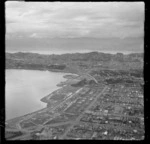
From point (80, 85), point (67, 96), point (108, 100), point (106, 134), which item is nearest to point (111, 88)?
point (108, 100)

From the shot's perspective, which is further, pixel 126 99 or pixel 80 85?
pixel 80 85

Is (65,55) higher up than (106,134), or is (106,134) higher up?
(65,55)

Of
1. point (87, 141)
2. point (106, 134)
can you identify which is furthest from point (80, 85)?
point (87, 141)

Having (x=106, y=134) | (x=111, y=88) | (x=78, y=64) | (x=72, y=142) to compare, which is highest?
(x=78, y=64)

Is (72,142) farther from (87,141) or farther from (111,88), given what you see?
(111,88)
